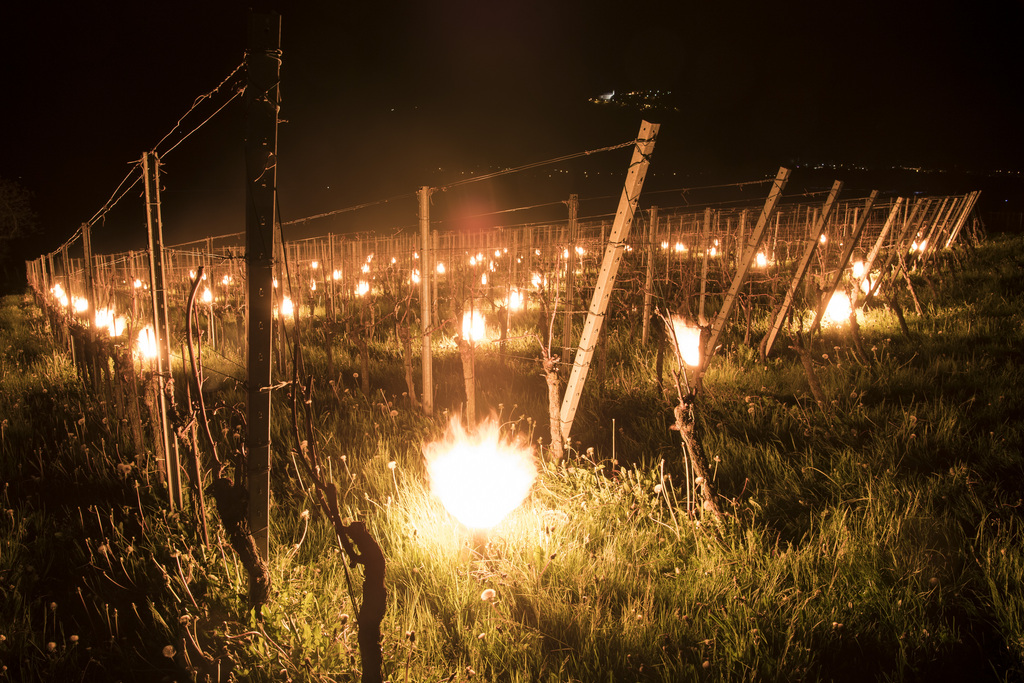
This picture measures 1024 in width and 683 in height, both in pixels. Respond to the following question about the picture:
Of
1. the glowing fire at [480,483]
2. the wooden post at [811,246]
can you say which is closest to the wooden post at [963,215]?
the wooden post at [811,246]

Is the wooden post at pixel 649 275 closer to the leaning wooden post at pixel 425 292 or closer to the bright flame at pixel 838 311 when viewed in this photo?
the leaning wooden post at pixel 425 292

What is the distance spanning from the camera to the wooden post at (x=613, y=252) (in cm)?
289

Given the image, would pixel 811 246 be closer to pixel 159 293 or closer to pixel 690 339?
pixel 690 339

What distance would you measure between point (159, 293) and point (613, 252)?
2.50 meters

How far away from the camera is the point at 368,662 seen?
49.9 inches

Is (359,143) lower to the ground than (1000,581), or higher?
higher

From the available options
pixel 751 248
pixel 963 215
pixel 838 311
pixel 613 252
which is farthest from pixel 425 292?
pixel 963 215

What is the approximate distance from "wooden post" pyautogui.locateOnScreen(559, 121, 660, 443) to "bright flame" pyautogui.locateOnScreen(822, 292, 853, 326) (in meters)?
4.81

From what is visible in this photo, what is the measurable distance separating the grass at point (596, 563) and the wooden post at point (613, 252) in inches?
23.1

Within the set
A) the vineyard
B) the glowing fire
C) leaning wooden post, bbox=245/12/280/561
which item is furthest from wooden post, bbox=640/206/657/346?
leaning wooden post, bbox=245/12/280/561

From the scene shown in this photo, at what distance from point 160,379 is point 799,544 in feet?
11.5

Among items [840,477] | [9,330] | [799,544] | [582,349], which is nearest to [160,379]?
[582,349]

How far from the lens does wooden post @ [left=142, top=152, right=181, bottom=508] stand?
2.47 meters

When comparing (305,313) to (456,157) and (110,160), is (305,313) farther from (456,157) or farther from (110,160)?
(110,160)
